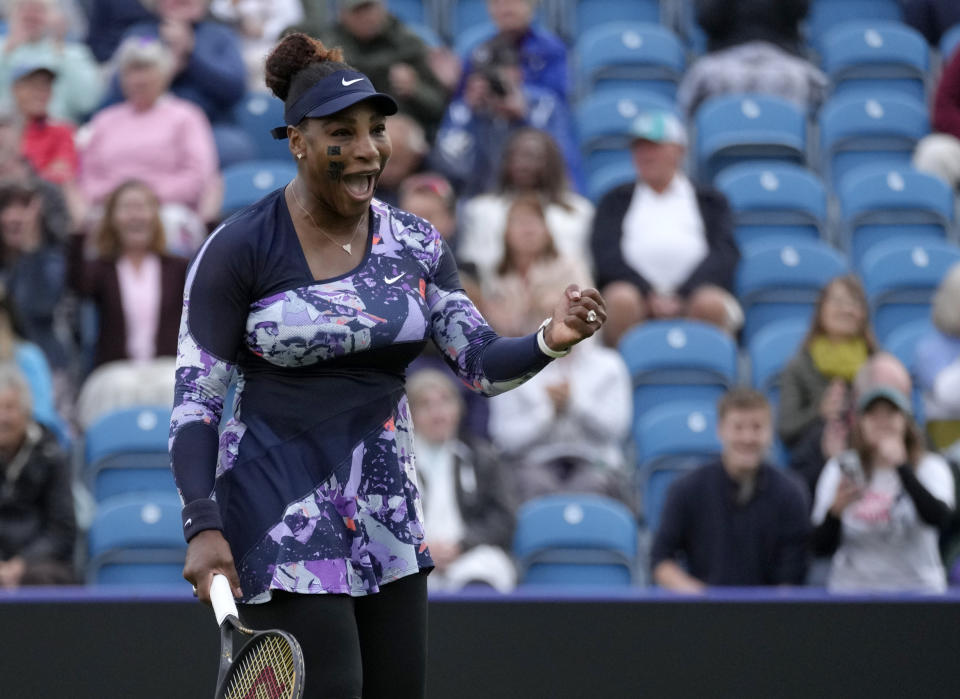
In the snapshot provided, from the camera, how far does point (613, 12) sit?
402 inches

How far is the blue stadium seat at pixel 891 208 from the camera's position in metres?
8.60

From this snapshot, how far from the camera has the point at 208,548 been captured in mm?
3082

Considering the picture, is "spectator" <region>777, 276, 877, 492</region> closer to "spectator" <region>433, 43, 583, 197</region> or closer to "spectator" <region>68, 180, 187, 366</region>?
"spectator" <region>433, 43, 583, 197</region>

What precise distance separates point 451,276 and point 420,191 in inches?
165

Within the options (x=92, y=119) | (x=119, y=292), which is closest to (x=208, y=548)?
(x=119, y=292)

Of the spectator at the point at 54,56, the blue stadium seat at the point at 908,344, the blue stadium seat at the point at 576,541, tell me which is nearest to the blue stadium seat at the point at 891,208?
the blue stadium seat at the point at 908,344

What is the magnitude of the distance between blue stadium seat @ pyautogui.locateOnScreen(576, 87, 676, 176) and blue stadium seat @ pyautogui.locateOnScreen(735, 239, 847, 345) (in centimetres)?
137

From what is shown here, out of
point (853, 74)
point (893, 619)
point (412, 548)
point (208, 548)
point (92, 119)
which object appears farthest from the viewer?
point (853, 74)

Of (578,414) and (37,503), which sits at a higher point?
(578,414)

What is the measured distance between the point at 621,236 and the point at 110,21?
11.1 ft

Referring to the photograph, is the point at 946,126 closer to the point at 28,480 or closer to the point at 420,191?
the point at 420,191

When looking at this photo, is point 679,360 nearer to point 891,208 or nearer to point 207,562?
point 891,208

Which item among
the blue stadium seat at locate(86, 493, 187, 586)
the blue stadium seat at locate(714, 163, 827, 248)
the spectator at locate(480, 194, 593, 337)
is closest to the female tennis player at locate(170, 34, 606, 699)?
the blue stadium seat at locate(86, 493, 187, 586)

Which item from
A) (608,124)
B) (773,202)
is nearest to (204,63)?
(608,124)
